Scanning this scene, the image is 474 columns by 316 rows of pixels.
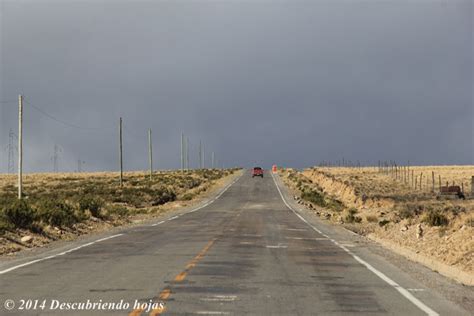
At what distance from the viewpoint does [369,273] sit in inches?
582

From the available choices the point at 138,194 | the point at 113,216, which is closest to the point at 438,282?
the point at 113,216

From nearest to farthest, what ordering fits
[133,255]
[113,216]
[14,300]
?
[14,300] → [133,255] → [113,216]

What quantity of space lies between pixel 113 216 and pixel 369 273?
26.7 metres

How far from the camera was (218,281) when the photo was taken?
12867 millimetres

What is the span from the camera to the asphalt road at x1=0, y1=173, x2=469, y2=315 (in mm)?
10086

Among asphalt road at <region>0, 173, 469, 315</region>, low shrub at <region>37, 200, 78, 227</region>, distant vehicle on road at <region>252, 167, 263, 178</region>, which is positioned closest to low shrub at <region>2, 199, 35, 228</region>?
low shrub at <region>37, 200, 78, 227</region>

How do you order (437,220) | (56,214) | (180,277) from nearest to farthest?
(180,277) < (437,220) < (56,214)

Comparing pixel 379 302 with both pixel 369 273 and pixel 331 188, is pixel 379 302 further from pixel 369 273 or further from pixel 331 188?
pixel 331 188

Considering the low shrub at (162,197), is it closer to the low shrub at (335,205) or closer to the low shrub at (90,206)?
the low shrub at (335,205)

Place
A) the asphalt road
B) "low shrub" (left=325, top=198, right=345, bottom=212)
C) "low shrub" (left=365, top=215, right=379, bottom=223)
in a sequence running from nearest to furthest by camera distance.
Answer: the asphalt road → "low shrub" (left=365, top=215, right=379, bottom=223) → "low shrub" (left=325, top=198, right=345, bottom=212)

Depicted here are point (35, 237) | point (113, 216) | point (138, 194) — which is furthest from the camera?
point (138, 194)

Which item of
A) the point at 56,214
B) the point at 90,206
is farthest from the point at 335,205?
the point at 56,214

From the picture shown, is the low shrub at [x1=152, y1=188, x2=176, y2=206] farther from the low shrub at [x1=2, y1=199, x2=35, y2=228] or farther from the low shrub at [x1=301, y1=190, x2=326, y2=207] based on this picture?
the low shrub at [x1=2, y1=199, x2=35, y2=228]

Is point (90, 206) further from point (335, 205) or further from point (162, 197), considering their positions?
point (335, 205)
